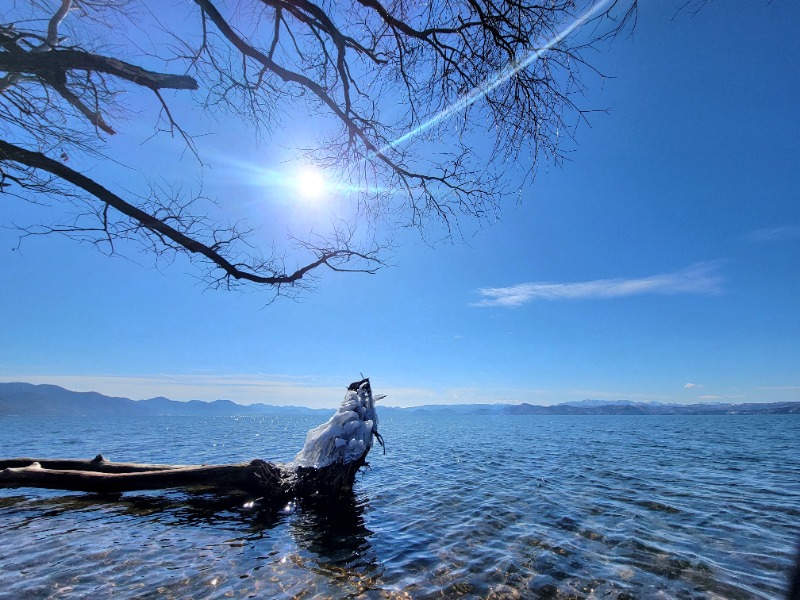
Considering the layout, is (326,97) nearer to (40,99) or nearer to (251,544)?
(40,99)

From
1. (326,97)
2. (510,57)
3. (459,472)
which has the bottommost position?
(459,472)

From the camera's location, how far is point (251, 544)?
26.5ft

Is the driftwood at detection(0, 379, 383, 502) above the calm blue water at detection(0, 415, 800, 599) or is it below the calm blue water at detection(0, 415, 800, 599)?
above

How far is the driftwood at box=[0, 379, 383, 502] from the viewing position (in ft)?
36.0

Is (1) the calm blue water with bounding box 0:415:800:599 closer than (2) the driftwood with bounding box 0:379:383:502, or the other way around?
(1) the calm blue water with bounding box 0:415:800:599

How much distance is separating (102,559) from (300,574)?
11.4ft

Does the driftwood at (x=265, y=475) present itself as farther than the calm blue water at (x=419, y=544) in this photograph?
Yes

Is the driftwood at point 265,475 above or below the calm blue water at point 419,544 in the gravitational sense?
above

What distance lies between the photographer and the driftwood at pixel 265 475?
1096 cm

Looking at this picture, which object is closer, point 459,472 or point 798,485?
point 798,485

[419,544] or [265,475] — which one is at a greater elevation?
[265,475]

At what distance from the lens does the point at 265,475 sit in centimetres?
1143

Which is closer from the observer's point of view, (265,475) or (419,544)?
(419,544)

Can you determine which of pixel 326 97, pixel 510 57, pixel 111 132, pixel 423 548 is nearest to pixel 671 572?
pixel 423 548
